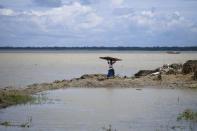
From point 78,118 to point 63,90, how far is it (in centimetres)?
747

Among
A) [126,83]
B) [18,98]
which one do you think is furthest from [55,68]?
[18,98]

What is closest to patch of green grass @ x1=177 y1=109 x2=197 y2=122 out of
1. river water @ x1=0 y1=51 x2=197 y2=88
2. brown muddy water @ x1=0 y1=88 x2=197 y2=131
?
brown muddy water @ x1=0 y1=88 x2=197 y2=131

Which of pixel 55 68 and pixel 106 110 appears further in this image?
pixel 55 68

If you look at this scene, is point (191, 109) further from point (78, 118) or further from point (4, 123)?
point (4, 123)

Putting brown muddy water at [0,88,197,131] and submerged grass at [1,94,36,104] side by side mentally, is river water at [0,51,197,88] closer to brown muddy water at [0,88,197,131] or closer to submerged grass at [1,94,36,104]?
brown muddy water at [0,88,197,131]

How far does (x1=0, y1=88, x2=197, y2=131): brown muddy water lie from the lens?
42.6 ft

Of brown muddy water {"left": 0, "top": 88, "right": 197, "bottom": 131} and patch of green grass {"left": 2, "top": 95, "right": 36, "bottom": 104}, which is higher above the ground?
patch of green grass {"left": 2, "top": 95, "right": 36, "bottom": 104}

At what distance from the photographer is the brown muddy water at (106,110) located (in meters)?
13.0

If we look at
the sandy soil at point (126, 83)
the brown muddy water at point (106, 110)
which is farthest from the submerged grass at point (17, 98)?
the sandy soil at point (126, 83)

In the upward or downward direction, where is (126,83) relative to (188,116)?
upward

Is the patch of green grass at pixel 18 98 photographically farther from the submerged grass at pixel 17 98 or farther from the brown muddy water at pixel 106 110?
the brown muddy water at pixel 106 110

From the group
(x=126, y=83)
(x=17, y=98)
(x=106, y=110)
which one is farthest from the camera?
(x=126, y=83)

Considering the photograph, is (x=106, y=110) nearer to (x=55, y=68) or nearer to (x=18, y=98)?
(x=18, y=98)

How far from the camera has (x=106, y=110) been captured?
51.8 feet
